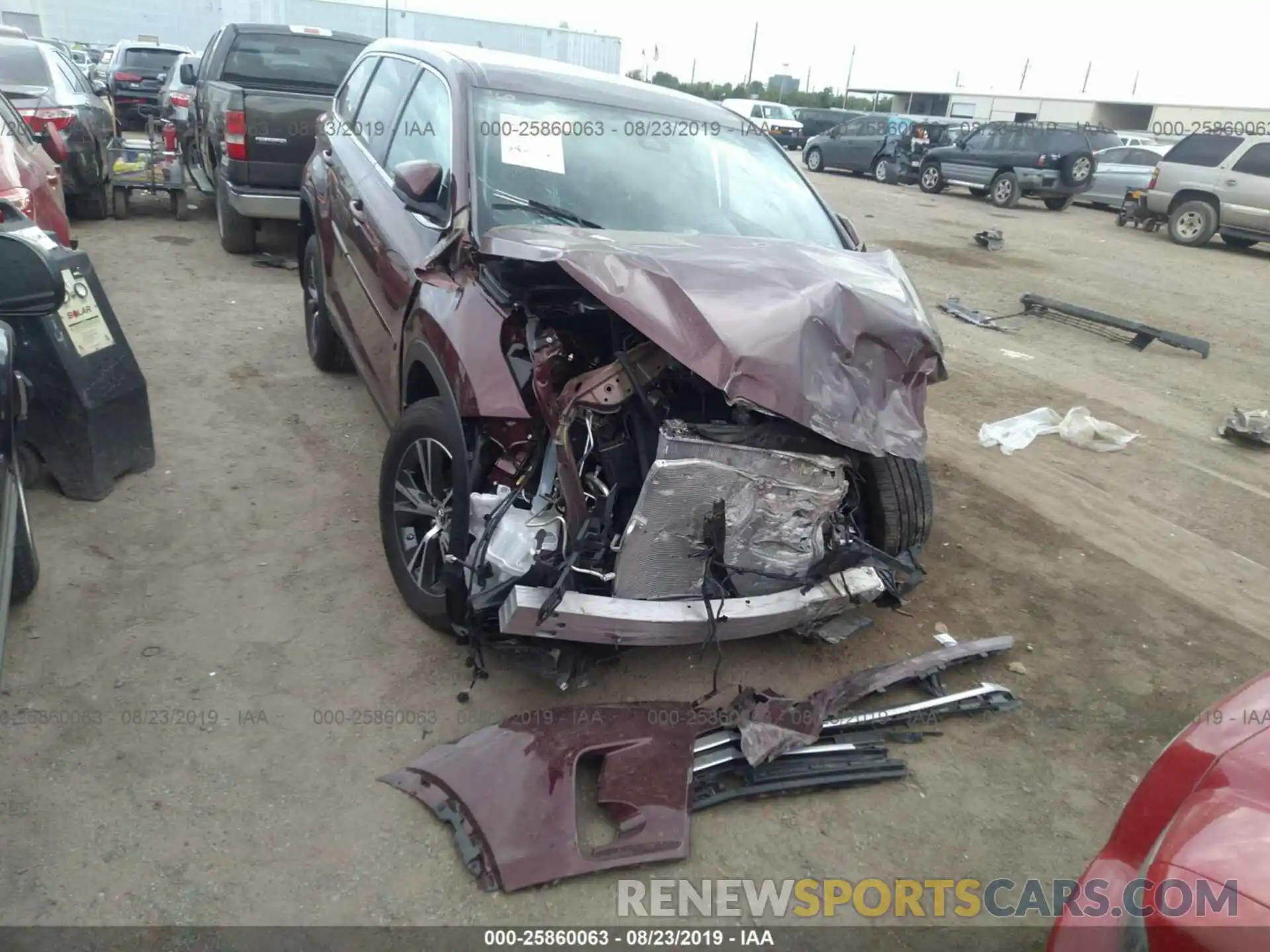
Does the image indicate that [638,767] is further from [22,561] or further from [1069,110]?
[1069,110]

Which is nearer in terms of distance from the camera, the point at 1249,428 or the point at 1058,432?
the point at 1058,432

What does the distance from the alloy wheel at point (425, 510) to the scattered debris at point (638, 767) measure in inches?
27.0

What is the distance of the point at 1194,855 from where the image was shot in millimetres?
1672

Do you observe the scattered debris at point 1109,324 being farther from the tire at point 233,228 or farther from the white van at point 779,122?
the white van at point 779,122

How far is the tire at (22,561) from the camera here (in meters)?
3.21

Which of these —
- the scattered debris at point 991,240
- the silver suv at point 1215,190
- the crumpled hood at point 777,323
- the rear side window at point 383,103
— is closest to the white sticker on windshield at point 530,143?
the crumpled hood at point 777,323

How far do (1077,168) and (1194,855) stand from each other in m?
19.1

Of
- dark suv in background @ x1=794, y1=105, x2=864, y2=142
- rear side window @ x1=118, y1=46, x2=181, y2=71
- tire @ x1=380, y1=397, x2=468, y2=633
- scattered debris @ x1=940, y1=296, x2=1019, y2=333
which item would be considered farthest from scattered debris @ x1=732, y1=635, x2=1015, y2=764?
dark suv in background @ x1=794, y1=105, x2=864, y2=142

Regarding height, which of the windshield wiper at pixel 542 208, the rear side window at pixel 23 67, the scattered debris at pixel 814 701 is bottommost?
the scattered debris at pixel 814 701

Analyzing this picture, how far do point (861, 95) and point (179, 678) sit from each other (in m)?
59.8

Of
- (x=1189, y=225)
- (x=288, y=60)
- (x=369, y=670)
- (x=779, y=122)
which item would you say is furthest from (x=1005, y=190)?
(x=369, y=670)

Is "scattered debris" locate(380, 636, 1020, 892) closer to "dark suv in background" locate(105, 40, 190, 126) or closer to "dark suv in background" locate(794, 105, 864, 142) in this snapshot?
"dark suv in background" locate(105, 40, 190, 126)

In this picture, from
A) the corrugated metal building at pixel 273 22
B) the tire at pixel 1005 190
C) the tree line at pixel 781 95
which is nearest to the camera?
the tire at pixel 1005 190

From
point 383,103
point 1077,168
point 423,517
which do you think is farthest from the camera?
point 1077,168
